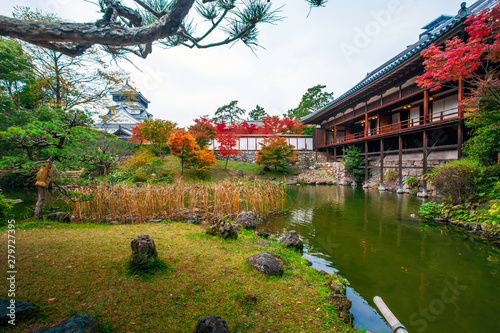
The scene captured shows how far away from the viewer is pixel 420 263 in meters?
3.23

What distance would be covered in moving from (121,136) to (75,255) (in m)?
21.9

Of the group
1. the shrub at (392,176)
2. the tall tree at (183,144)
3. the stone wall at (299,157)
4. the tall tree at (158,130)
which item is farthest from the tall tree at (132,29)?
the stone wall at (299,157)

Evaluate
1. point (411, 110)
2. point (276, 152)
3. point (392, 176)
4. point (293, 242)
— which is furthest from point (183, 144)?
point (411, 110)

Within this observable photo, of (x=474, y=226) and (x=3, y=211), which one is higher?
(x=3, y=211)

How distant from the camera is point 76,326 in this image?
4.51 feet

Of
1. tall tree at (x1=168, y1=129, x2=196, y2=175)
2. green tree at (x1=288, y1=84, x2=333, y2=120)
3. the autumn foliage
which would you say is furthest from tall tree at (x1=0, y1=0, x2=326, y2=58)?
green tree at (x1=288, y1=84, x2=333, y2=120)

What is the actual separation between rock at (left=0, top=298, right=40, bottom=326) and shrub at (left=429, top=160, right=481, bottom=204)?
749 cm

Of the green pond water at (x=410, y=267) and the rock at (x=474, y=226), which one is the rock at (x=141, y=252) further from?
the rock at (x=474, y=226)

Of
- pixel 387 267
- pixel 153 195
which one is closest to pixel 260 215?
pixel 153 195

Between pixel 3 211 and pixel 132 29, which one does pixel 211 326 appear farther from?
pixel 3 211

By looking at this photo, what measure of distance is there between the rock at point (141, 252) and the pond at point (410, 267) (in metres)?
2.18

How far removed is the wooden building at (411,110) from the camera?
7895 millimetres

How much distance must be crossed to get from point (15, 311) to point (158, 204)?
12.3 feet

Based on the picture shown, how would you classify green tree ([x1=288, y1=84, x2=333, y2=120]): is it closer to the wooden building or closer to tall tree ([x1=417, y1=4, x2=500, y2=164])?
the wooden building
